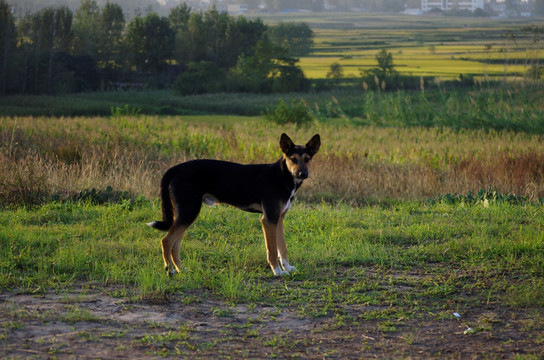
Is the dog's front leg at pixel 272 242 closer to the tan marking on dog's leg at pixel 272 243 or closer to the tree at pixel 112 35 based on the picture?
the tan marking on dog's leg at pixel 272 243

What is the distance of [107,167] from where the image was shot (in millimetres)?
15555

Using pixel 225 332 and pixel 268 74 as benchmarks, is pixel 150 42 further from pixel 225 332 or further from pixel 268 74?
pixel 225 332

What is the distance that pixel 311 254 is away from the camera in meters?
8.34

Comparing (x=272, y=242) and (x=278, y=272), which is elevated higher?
(x=272, y=242)

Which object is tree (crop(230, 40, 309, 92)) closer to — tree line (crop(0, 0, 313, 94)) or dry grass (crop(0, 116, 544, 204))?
tree line (crop(0, 0, 313, 94))

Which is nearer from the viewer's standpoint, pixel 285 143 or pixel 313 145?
pixel 285 143

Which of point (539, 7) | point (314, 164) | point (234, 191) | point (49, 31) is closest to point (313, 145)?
point (234, 191)

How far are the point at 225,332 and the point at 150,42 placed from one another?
73.2 meters

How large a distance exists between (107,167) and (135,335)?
10300 millimetres

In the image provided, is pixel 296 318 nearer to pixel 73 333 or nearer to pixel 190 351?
pixel 190 351

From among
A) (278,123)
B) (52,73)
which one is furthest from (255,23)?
(278,123)

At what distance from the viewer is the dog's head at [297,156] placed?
6.98 m

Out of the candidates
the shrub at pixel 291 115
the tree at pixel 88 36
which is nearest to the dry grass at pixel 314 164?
the shrub at pixel 291 115

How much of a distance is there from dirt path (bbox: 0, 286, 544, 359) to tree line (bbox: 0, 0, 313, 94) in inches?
2167
